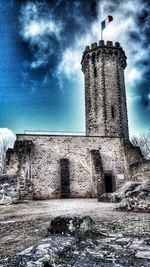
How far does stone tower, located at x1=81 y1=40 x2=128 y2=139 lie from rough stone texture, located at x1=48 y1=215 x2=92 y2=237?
67.6 ft

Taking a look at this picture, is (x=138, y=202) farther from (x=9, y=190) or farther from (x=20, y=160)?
(x=20, y=160)

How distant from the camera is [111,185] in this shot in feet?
66.8

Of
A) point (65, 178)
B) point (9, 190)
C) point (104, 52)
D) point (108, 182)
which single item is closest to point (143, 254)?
point (9, 190)

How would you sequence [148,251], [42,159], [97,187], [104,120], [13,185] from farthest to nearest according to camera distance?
[104,120] → [42,159] → [97,187] → [13,185] → [148,251]

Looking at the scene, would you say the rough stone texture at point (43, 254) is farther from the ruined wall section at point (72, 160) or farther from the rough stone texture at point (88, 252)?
the ruined wall section at point (72, 160)

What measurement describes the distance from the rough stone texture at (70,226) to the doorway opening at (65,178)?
1512cm

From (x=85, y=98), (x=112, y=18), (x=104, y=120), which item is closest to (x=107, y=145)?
(x=104, y=120)

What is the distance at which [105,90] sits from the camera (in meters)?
25.5

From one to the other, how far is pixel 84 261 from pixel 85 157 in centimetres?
1804

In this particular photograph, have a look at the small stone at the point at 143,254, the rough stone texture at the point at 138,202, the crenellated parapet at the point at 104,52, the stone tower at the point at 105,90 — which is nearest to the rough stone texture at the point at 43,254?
the small stone at the point at 143,254

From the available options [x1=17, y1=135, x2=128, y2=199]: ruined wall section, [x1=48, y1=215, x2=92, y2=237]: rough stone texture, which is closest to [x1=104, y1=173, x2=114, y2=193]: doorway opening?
[x1=17, y1=135, x2=128, y2=199]: ruined wall section

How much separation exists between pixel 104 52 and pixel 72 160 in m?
13.2

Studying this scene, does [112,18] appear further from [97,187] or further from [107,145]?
[97,187]

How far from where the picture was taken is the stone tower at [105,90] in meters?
24.8
